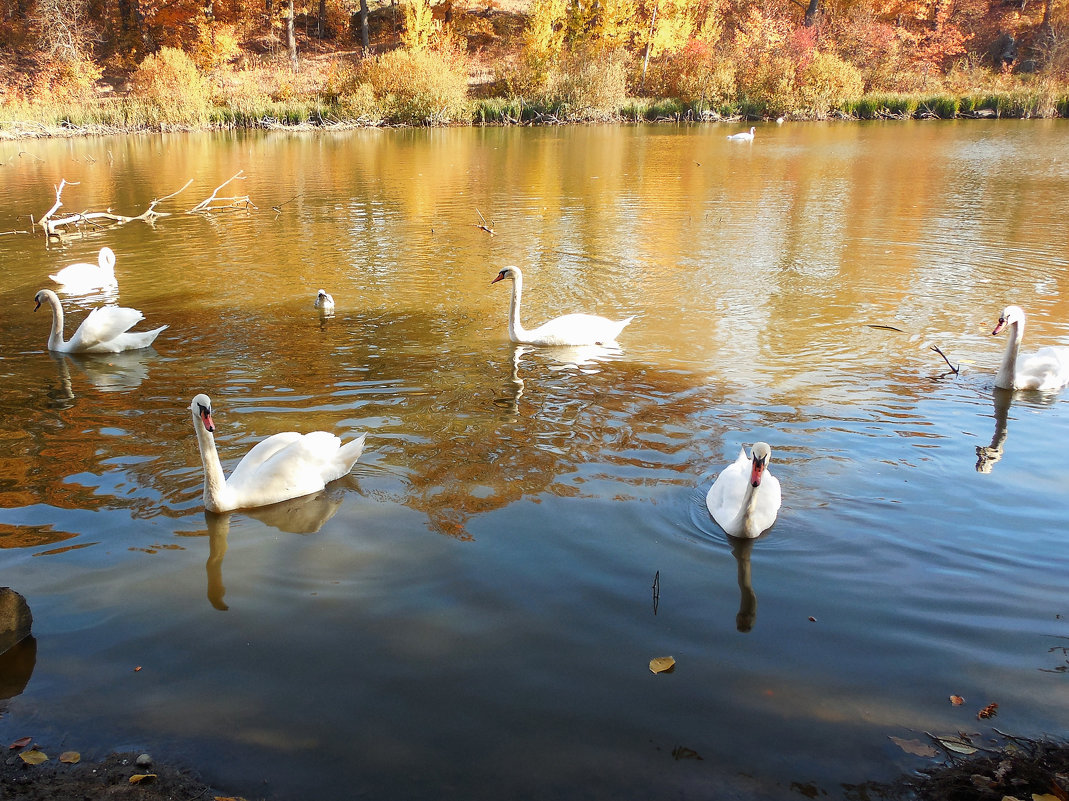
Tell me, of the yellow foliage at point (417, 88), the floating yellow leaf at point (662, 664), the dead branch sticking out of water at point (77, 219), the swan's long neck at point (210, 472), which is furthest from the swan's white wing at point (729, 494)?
the yellow foliage at point (417, 88)

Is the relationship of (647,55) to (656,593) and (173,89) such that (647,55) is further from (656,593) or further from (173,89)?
(656,593)

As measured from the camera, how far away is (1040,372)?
23.6 feet

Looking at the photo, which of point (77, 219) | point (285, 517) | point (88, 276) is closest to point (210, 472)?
point (285, 517)

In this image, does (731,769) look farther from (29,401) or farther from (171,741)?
(29,401)

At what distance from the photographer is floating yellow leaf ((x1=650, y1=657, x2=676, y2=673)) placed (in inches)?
147

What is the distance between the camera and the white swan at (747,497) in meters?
4.63

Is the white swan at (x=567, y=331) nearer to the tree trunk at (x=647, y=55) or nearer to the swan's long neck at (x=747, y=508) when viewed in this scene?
the swan's long neck at (x=747, y=508)

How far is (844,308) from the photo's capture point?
32.5 feet

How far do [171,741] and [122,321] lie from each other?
6.42 m

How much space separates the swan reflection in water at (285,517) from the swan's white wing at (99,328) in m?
4.24

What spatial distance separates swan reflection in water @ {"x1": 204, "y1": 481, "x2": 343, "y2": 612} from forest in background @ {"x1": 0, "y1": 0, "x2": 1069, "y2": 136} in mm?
36391

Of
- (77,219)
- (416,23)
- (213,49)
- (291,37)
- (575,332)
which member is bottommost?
(575,332)

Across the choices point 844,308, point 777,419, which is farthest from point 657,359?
point 844,308

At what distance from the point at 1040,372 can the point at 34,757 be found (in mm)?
7916
